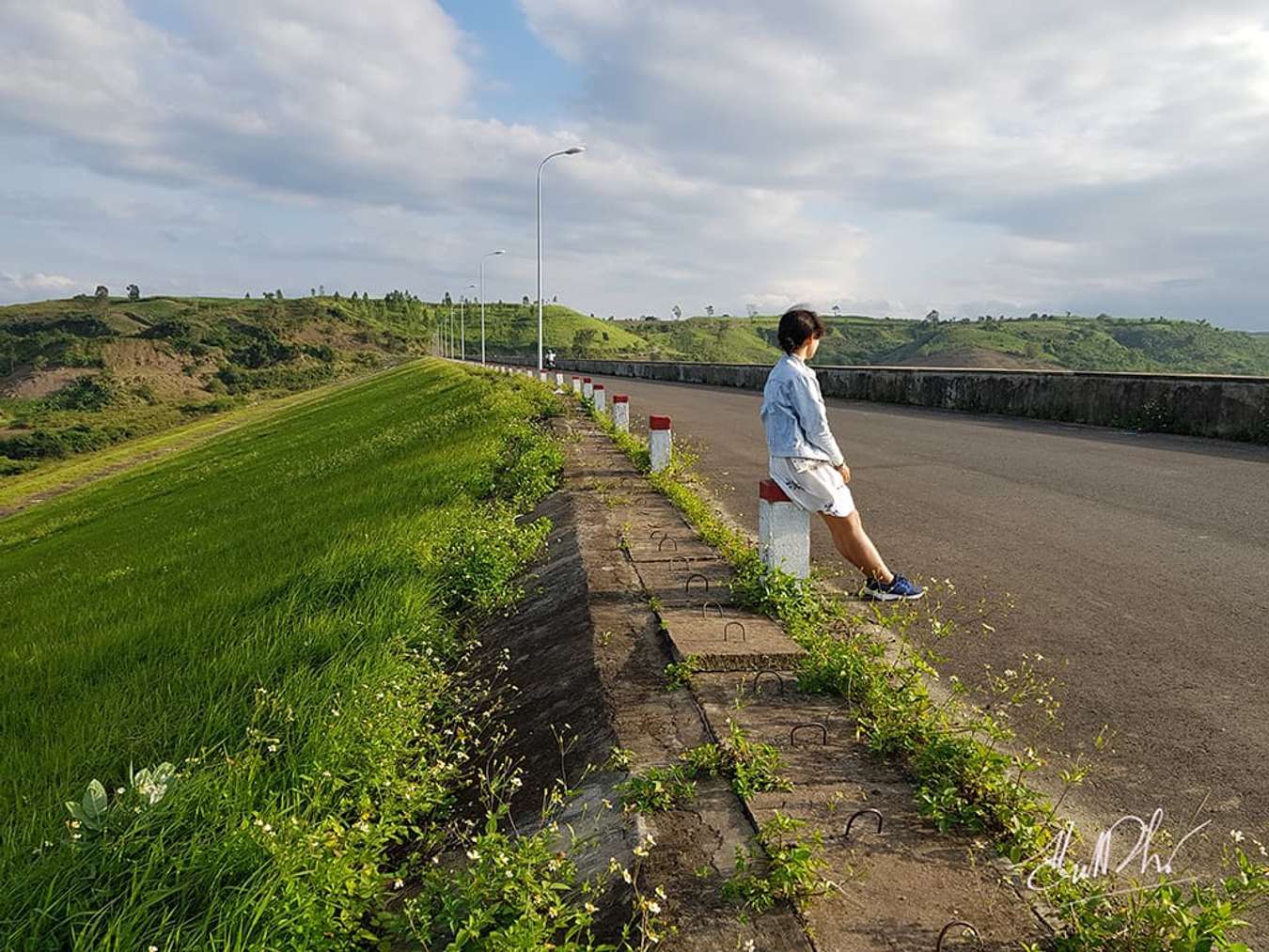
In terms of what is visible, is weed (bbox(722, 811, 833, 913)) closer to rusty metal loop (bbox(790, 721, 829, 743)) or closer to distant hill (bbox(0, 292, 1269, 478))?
rusty metal loop (bbox(790, 721, 829, 743))

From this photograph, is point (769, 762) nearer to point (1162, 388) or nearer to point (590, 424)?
point (590, 424)

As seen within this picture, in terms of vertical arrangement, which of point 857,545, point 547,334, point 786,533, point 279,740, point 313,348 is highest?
point 547,334

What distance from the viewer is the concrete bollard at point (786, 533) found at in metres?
4.52

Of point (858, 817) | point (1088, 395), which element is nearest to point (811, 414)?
point (858, 817)

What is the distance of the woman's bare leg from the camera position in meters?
4.81

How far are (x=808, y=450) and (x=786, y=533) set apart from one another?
0.54m

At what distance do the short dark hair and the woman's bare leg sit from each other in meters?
1.03

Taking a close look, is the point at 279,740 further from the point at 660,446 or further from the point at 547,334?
the point at 547,334

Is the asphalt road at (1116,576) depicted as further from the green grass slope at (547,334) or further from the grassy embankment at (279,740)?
the green grass slope at (547,334)

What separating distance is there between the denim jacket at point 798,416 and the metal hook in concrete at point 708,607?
995 millimetres

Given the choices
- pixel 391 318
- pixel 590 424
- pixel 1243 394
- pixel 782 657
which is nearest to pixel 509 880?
pixel 782 657

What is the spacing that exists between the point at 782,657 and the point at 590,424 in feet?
32.8

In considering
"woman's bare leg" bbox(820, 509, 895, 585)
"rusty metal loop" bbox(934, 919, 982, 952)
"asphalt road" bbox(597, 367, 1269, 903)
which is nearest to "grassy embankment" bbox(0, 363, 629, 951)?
"rusty metal loop" bbox(934, 919, 982, 952)

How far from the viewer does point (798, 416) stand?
15.6ft
